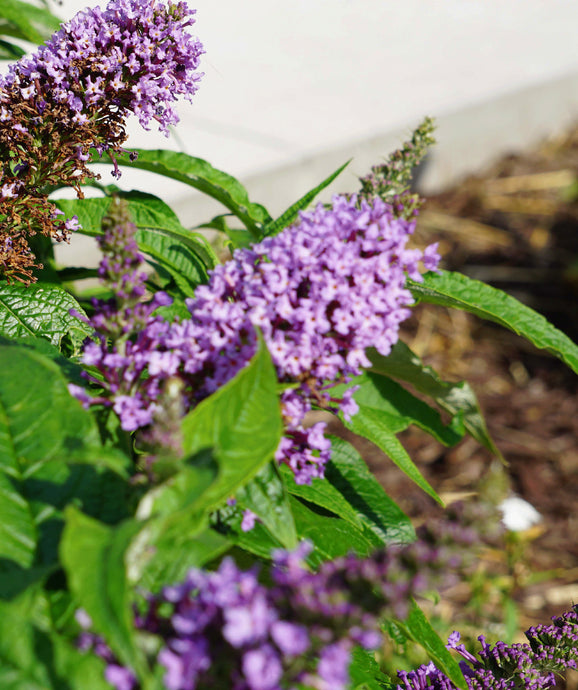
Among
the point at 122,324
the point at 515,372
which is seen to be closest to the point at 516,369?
the point at 515,372

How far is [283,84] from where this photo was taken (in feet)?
18.9

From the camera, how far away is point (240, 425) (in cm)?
93

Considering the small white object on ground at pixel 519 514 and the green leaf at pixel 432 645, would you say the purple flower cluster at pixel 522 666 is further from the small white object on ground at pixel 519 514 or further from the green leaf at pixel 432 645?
the small white object on ground at pixel 519 514

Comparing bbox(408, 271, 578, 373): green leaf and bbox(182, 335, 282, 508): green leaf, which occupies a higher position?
bbox(408, 271, 578, 373): green leaf

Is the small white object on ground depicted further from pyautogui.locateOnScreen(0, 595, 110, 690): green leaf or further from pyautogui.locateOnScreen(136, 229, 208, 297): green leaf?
pyautogui.locateOnScreen(0, 595, 110, 690): green leaf

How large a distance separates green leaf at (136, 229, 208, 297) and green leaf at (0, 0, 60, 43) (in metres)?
0.69

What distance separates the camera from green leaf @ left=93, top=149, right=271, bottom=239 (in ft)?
5.40

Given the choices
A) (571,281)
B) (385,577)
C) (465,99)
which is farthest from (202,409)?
(465,99)

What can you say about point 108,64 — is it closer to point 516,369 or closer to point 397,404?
point 397,404

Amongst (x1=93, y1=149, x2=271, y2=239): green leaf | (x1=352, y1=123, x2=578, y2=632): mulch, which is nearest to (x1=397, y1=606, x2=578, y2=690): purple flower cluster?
(x1=93, y1=149, x2=271, y2=239): green leaf

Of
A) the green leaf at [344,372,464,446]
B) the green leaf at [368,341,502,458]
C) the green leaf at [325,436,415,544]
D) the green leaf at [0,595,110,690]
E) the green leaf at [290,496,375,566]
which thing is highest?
the green leaf at [368,341,502,458]

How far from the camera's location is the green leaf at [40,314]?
138 cm

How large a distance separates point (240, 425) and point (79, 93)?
68 centimetres

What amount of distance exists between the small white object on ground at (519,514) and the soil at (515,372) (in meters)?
0.05
